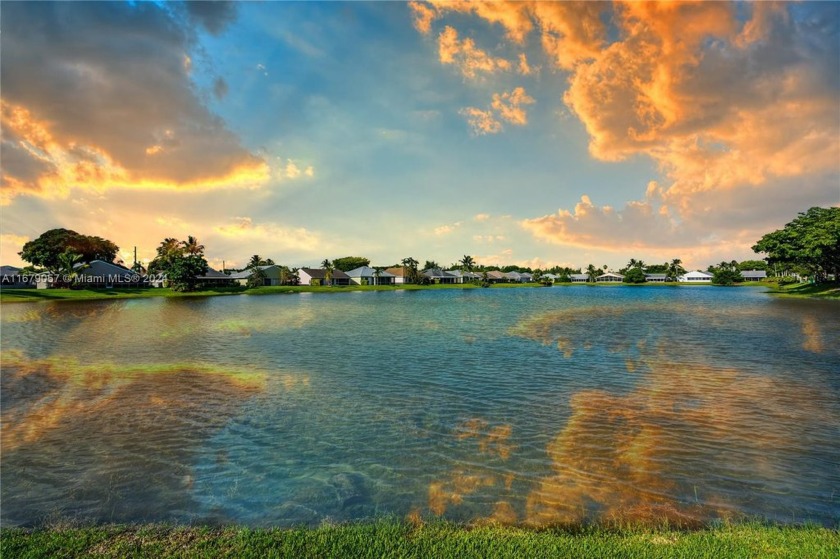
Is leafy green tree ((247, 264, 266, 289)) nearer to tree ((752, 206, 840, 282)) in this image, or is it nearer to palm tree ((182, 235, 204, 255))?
palm tree ((182, 235, 204, 255))

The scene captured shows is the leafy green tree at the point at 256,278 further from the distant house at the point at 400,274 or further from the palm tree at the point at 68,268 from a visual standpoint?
the distant house at the point at 400,274

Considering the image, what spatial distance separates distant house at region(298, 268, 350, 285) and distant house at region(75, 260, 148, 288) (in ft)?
158

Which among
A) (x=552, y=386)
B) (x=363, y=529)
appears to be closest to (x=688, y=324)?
(x=552, y=386)

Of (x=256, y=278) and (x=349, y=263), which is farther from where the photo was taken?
(x=349, y=263)

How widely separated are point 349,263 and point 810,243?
157 meters

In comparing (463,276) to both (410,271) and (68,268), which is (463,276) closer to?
(410,271)

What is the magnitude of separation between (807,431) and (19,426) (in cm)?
2373

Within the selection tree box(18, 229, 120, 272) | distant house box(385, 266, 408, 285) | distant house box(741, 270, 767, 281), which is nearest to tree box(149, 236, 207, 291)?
tree box(18, 229, 120, 272)

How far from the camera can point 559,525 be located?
7.36 metres

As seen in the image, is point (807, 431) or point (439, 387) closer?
point (807, 431)

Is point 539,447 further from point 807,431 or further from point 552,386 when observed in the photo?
point 807,431

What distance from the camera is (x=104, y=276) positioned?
331 feet

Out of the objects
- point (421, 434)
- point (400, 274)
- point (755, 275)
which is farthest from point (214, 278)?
point (755, 275)

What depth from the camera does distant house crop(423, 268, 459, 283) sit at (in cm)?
17200
